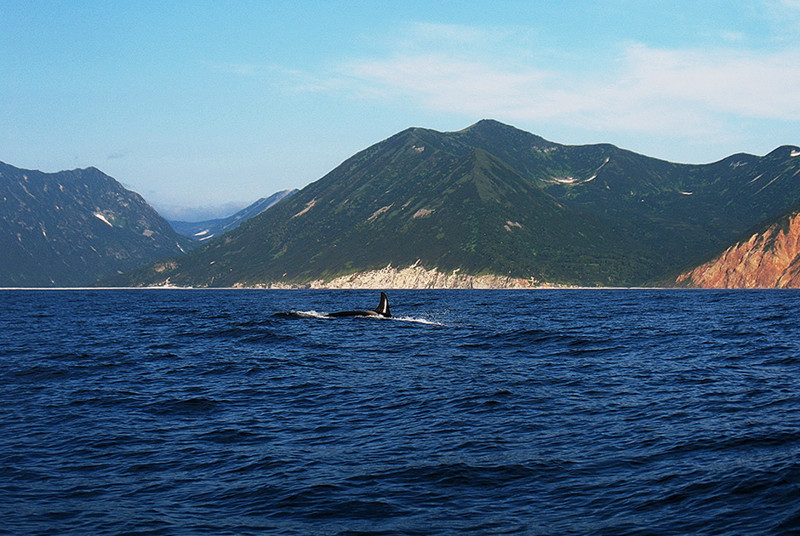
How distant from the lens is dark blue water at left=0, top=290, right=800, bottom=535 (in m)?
17.9

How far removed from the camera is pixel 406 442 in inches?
1010

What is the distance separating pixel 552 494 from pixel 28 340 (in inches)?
2491

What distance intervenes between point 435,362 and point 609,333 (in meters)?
26.9

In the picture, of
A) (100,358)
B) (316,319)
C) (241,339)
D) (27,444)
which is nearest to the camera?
(27,444)

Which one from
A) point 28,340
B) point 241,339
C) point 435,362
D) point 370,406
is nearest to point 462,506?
point 370,406

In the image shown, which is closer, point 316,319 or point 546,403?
point 546,403

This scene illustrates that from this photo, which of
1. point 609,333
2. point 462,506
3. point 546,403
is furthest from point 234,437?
point 609,333

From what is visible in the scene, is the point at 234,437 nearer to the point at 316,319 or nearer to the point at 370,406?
the point at 370,406

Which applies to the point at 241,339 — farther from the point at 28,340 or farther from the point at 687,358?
the point at 687,358

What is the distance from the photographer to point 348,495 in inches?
774

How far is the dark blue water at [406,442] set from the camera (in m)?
17.9

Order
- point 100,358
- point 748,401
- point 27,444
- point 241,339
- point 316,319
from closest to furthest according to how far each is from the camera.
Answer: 1. point 27,444
2. point 748,401
3. point 100,358
4. point 241,339
5. point 316,319

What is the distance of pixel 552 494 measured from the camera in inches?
760

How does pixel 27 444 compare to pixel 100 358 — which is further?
pixel 100 358
